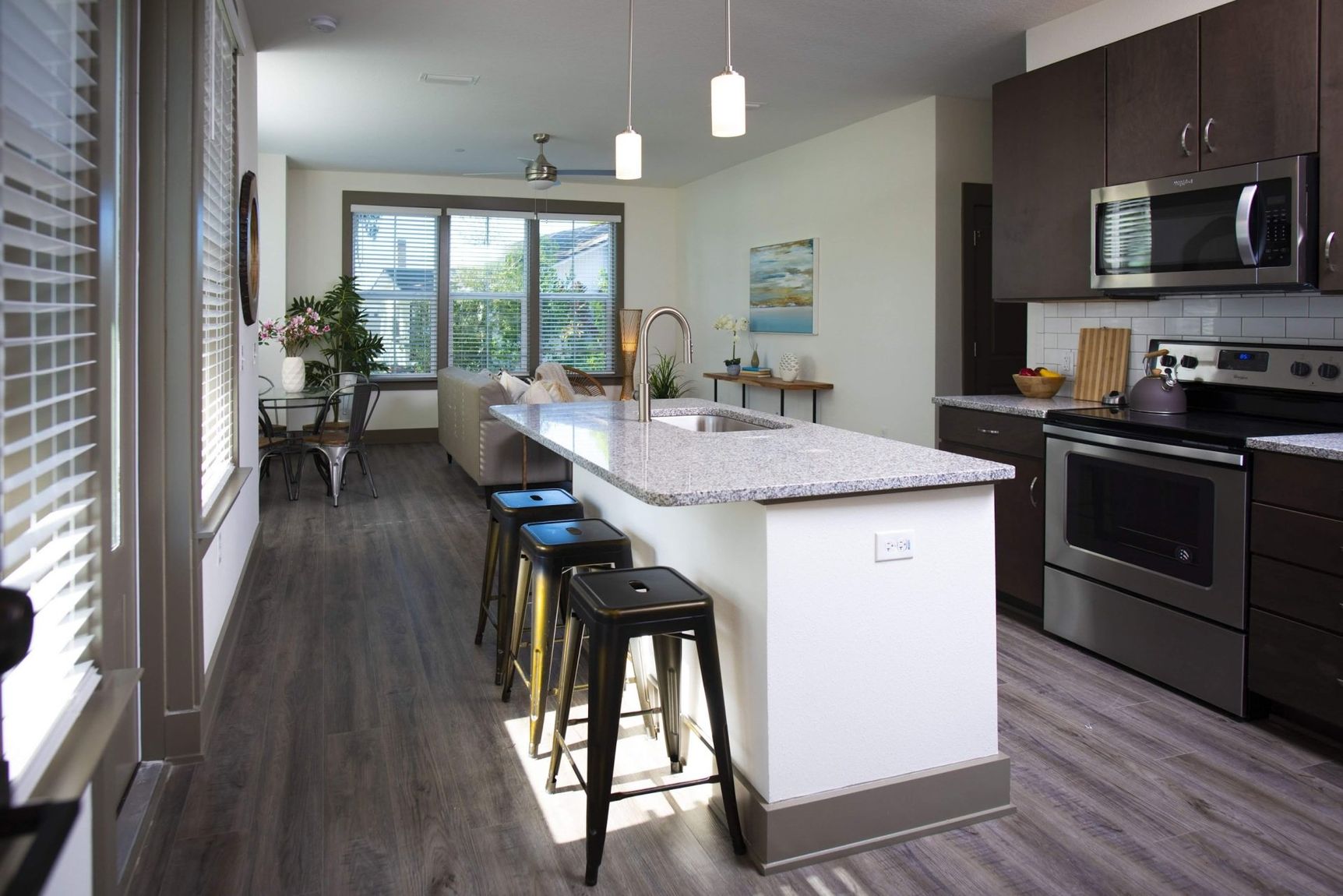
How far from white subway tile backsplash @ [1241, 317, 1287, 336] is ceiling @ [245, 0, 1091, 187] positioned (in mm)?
1746

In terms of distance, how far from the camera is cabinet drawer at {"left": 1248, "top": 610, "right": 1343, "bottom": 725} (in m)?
2.63

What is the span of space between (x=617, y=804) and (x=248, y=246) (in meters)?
3.06

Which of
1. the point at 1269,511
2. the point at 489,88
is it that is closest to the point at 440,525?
the point at 489,88

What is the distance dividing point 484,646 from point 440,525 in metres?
2.24

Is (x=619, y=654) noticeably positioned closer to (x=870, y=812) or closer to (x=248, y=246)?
(x=870, y=812)

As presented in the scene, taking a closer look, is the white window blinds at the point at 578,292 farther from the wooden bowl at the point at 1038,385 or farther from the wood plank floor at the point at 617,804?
the wood plank floor at the point at 617,804

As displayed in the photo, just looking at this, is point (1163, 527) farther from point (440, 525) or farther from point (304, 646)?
point (440, 525)

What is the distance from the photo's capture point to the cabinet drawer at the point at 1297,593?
262 cm

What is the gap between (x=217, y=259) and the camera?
11.7ft

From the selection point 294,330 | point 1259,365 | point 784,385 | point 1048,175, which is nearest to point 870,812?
point 1259,365

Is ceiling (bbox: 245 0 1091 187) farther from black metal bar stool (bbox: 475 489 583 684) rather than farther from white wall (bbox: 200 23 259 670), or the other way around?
black metal bar stool (bbox: 475 489 583 684)

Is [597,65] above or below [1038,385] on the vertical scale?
above

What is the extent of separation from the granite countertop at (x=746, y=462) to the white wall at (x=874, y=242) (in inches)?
128

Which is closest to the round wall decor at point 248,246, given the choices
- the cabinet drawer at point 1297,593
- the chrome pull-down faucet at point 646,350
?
the chrome pull-down faucet at point 646,350
